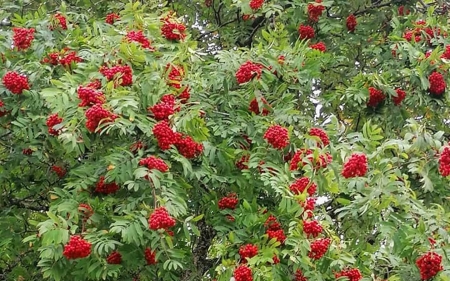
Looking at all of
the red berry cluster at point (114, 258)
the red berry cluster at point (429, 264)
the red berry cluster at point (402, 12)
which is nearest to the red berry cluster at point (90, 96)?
the red berry cluster at point (114, 258)

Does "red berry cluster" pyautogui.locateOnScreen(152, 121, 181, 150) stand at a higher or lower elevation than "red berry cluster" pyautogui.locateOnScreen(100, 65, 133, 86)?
lower

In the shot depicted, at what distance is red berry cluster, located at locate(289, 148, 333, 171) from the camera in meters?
3.70

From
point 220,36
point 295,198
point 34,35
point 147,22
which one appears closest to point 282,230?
point 295,198

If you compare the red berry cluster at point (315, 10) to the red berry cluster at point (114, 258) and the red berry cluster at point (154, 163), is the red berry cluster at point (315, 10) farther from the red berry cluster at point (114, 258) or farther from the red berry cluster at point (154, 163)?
the red berry cluster at point (114, 258)

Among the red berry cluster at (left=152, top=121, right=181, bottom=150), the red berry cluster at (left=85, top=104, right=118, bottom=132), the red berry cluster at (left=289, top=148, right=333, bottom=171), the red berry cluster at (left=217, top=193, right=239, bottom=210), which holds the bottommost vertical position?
the red berry cluster at (left=217, top=193, right=239, bottom=210)

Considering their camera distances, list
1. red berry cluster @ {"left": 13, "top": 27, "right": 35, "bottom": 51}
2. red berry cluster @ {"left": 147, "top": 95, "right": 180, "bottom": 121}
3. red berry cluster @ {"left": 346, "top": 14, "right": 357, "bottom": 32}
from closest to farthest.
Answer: red berry cluster @ {"left": 147, "top": 95, "right": 180, "bottom": 121}, red berry cluster @ {"left": 13, "top": 27, "right": 35, "bottom": 51}, red berry cluster @ {"left": 346, "top": 14, "right": 357, "bottom": 32}

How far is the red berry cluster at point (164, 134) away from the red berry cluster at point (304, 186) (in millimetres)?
666

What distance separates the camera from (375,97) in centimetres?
504

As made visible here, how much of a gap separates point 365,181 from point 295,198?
415 mm

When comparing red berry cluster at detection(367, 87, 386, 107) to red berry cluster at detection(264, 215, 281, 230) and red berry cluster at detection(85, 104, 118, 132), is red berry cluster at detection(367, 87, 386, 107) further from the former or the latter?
red berry cluster at detection(85, 104, 118, 132)

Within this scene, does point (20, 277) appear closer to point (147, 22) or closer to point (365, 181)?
point (147, 22)

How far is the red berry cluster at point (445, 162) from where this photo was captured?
12.3 ft

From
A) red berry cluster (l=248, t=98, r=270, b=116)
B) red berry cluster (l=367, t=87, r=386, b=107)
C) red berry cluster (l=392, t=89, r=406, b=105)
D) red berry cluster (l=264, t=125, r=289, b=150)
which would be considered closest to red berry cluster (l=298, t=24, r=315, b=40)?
red berry cluster (l=367, t=87, r=386, b=107)

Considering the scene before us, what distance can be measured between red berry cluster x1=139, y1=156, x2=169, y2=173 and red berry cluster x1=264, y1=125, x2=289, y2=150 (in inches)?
27.2
